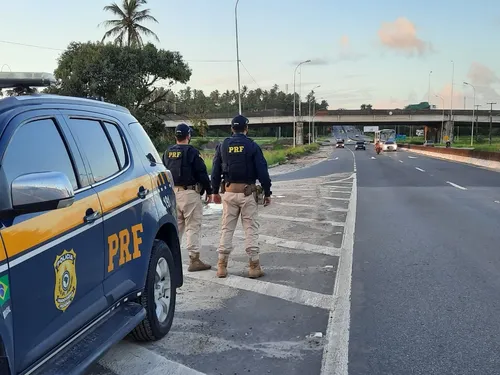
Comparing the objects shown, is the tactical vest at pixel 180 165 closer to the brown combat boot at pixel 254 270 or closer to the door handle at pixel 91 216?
the brown combat boot at pixel 254 270

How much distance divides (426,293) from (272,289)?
5.54ft

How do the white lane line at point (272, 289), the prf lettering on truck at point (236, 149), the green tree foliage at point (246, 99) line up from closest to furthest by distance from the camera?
the white lane line at point (272, 289), the prf lettering on truck at point (236, 149), the green tree foliage at point (246, 99)

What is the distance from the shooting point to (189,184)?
670 centimetres

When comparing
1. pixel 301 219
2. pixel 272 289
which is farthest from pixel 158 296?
pixel 301 219

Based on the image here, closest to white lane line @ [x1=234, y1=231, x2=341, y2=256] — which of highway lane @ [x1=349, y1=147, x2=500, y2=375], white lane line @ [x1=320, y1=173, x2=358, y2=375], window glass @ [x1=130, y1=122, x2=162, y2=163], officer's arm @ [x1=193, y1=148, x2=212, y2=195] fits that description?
white lane line @ [x1=320, y1=173, x2=358, y2=375]

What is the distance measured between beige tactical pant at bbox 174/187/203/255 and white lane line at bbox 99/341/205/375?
8.36 feet

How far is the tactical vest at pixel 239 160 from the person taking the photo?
244 inches

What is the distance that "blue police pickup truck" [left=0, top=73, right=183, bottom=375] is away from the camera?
2309 millimetres

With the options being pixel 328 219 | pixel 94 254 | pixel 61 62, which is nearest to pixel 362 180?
pixel 328 219

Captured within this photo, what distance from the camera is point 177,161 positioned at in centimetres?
668

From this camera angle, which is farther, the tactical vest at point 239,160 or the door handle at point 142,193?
the tactical vest at point 239,160

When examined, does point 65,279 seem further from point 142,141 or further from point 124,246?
point 142,141

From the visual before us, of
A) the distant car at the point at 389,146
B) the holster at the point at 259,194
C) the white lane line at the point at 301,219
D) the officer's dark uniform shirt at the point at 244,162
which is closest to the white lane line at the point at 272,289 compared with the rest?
the holster at the point at 259,194

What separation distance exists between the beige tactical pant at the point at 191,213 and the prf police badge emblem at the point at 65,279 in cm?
375
